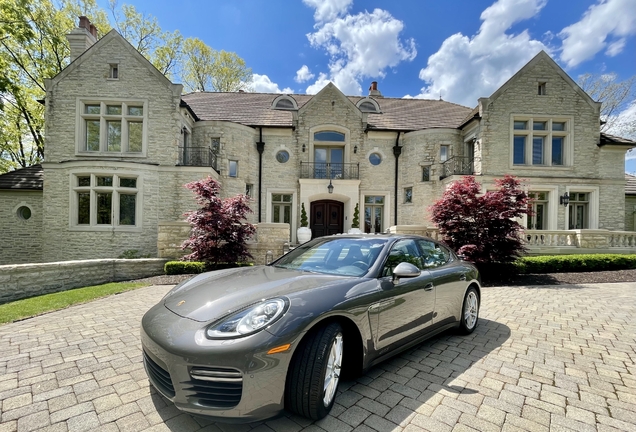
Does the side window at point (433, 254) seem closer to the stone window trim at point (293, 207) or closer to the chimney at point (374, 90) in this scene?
the stone window trim at point (293, 207)

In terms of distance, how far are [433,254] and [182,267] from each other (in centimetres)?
788

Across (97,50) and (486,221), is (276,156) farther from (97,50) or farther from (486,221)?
(486,221)

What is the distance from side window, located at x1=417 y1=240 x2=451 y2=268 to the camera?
3.49 metres

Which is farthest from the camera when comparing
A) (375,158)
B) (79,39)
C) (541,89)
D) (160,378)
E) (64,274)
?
(375,158)

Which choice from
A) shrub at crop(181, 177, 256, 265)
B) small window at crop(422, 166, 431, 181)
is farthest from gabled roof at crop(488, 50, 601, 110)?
shrub at crop(181, 177, 256, 265)

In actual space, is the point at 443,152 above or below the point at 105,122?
below

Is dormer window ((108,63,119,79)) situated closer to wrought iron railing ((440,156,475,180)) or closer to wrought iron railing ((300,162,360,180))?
wrought iron railing ((300,162,360,180))

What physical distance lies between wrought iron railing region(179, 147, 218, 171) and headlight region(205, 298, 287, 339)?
12153 millimetres

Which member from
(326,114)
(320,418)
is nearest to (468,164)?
(326,114)

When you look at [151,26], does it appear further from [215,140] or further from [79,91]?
[215,140]

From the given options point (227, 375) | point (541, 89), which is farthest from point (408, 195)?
point (227, 375)

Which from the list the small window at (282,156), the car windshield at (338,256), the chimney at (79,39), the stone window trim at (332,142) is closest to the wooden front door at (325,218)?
the stone window trim at (332,142)

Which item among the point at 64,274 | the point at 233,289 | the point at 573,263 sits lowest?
the point at 64,274

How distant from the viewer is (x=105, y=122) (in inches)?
464
